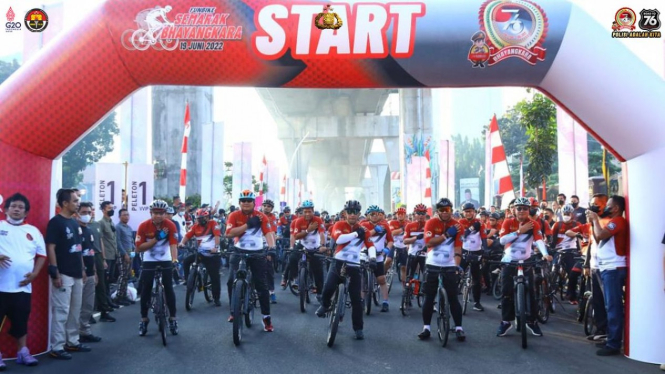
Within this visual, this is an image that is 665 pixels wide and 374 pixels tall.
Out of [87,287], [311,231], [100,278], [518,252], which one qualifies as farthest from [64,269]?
[518,252]

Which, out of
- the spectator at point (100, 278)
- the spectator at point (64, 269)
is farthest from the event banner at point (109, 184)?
the spectator at point (64, 269)

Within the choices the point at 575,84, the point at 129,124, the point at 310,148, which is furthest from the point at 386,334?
the point at 310,148

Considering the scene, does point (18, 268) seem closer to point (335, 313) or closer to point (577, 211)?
point (335, 313)

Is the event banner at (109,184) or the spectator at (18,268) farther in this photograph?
the event banner at (109,184)

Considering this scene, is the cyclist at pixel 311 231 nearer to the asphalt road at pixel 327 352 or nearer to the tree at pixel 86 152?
the asphalt road at pixel 327 352

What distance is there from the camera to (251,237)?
1080cm

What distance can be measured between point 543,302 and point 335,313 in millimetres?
4132

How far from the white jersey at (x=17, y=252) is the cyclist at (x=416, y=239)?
696cm

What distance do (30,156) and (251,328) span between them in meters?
4.33

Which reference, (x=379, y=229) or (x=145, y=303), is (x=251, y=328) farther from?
(x=379, y=229)

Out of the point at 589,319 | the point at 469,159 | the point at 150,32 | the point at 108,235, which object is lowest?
the point at 589,319

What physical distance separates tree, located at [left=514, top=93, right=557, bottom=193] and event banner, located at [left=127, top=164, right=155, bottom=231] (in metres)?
12.4

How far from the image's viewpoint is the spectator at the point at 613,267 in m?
8.68

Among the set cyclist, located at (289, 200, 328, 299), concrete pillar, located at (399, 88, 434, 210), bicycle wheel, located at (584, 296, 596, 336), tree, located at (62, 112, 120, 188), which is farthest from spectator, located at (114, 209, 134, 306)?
tree, located at (62, 112, 120, 188)
